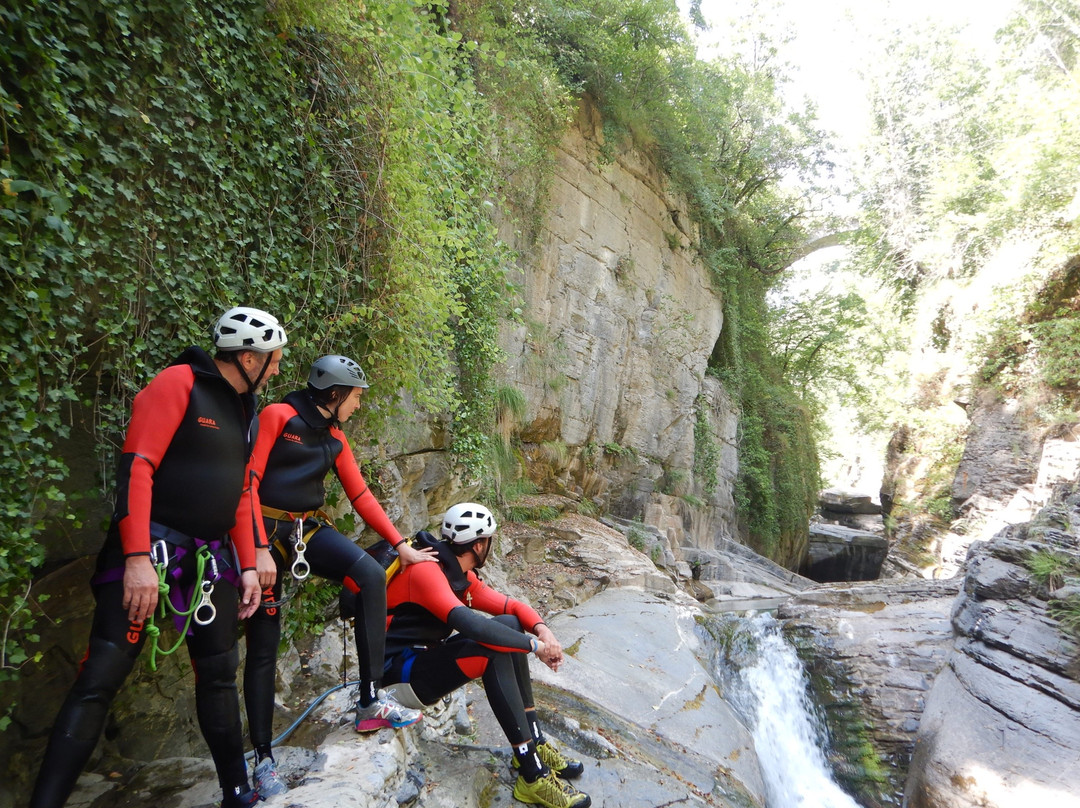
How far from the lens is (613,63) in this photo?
11.5 meters

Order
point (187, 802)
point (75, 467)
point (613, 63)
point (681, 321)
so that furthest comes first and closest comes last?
1. point (681, 321)
2. point (613, 63)
3. point (75, 467)
4. point (187, 802)

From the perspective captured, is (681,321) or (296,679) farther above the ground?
(681,321)

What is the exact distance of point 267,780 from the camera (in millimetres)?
2438

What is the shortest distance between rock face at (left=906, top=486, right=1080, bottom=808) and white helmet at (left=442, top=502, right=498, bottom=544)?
5.12 meters

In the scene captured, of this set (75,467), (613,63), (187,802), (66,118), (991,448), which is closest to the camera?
(66,118)

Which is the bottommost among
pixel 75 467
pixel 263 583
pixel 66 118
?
pixel 263 583

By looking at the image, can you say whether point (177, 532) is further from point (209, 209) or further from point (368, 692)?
point (209, 209)

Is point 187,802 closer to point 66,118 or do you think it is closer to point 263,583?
point 263,583

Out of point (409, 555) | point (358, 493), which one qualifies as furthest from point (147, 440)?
point (409, 555)

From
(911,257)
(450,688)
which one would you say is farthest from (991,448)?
(450,688)

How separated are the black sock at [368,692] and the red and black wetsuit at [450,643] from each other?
0.12m

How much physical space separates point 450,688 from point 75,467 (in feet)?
6.97

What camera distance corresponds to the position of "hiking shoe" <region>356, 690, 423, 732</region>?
2.91m

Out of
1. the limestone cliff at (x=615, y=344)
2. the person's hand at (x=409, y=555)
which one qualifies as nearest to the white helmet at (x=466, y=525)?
the person's hand at (x=409, y=555)
